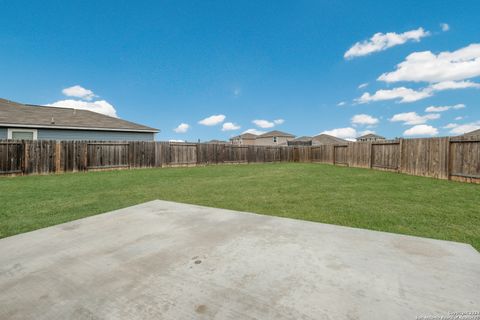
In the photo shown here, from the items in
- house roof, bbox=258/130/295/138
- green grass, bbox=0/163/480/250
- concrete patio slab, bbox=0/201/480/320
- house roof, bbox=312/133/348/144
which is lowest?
green grass, bbox=0/163/480/250

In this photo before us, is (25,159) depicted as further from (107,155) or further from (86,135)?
(86,135)

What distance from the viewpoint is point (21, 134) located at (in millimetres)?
12938

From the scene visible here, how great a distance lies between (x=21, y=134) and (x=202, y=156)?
10.3 metres

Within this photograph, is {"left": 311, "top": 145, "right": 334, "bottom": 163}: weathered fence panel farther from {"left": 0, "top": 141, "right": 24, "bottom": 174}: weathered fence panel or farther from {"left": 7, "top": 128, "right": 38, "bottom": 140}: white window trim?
{"left": 7, "top": 128, "right": 38, "bottom": 140}: white window trim

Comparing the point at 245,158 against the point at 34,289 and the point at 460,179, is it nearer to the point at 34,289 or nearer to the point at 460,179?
the point at 460,179

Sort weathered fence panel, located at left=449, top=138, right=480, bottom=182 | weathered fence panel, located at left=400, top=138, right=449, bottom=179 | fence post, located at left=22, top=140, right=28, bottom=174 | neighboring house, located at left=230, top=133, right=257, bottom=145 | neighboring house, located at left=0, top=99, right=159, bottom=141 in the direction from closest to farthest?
1. weathered fence panel, located at left=449, top=138, right=480, bottom=182
2. weathered fence panel, located at left=400, top=138, right=449, bottom=179
3. fence post, located at left=22, top=140, right=28, bottom=174
4. neighboring house, located at left=0, top=99, right=159, bottom=141
5. neighboring house, located at left=230, top=133, right=257, bottom=145

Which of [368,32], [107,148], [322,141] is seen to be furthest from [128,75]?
[322,141]

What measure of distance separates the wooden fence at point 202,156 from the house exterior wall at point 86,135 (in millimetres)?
4085

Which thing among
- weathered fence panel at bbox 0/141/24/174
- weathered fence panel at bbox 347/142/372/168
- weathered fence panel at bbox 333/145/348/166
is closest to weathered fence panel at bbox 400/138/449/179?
weathered fence panel at bbox 347/142/372/168

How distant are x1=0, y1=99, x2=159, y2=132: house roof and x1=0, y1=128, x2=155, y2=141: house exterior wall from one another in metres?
0.39

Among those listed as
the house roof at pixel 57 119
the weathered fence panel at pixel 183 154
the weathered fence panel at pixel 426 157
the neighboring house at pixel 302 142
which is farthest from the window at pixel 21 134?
the neighboring house at pixel 302 142

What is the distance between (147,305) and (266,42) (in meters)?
20.7

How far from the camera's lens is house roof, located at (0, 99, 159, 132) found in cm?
1305

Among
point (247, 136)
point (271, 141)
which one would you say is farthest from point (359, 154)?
point (247, 136)
